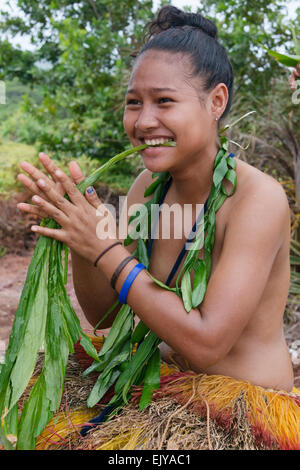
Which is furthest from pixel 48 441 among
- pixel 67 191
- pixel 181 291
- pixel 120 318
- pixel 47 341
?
pixel 67 191

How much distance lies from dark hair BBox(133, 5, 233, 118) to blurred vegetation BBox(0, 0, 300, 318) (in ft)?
7.72

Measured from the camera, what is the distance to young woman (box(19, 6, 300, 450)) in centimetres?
143

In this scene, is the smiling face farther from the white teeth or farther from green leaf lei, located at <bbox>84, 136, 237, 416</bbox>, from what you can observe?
green leaf lei, located at <bbox>84, 136, 237, 416</bbox>

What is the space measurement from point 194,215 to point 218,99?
0.44 m

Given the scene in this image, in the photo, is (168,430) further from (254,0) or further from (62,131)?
(254,0)

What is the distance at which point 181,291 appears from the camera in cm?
154

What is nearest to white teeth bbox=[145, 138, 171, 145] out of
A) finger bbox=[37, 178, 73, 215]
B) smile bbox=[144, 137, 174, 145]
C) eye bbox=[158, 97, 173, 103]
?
smile bbox=[144, 137, 174, 145]

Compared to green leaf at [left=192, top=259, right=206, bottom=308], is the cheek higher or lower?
higher

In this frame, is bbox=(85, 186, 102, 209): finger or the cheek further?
the cheek

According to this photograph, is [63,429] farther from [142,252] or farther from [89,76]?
[89,76]

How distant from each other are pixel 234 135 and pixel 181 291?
2988 millimetres

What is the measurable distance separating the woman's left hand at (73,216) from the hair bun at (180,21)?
755 mm

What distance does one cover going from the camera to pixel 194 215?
6.14ft

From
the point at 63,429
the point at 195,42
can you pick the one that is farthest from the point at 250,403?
the point at 195,42
